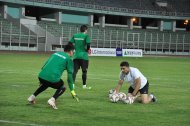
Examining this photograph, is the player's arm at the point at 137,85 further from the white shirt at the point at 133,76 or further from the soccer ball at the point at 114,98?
the soccer ball at the point at 114,98

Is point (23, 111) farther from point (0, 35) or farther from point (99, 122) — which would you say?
point (0, 35)

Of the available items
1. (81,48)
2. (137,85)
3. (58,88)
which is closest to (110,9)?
(81,48)

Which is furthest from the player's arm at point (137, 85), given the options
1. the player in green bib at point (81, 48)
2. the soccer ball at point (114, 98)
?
the player in green bib at point (81, 48)

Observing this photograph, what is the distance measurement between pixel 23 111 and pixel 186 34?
73.6 m

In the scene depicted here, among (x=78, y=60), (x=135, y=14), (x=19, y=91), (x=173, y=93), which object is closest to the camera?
(x=19, y=91)

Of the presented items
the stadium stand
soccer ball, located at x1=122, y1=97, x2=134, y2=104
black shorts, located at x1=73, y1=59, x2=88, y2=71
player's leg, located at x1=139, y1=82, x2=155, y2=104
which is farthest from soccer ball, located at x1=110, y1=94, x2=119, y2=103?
the stadium stand

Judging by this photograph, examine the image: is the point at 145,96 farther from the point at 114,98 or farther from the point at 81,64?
the point at 81,64

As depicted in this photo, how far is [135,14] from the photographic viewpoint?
263ft

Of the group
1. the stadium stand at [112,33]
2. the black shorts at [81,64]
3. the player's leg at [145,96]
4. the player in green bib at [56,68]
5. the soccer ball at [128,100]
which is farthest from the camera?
the stadium stand at [112,33]

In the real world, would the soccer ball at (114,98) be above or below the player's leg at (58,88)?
below

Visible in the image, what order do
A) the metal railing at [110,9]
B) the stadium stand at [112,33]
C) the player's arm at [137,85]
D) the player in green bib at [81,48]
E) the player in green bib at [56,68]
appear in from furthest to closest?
the metal railing at [110,9]
the stadium stand at [112,33]
the player in green bib at [81,48]
the player's arm at [137,85]
the player in green bib at [56,68]

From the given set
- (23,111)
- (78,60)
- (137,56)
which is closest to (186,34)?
(137,56)

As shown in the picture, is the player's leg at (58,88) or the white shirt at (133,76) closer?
the player's leg at (58,88)

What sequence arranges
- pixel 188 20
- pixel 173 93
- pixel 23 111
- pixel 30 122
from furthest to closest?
pixel 188 20 → pixel 173 93 → pixel 23 111 → pixel 30 122
